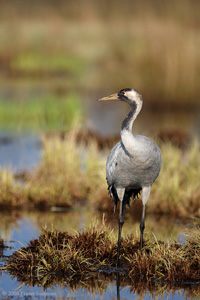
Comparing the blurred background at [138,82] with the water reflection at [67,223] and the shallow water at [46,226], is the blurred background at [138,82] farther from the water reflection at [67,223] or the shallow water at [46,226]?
the water reflection at [67,223]

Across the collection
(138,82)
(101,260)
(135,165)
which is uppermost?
(138,82)

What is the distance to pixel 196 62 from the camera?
64.3 ft

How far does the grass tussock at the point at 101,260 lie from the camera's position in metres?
6.45

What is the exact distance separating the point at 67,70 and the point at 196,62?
45.6 feet

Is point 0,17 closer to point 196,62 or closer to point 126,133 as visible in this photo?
point 196,62

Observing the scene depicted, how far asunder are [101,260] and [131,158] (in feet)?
3.75

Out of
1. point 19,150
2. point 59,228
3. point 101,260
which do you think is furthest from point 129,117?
point 19,150

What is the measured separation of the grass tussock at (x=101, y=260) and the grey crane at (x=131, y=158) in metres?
0.19

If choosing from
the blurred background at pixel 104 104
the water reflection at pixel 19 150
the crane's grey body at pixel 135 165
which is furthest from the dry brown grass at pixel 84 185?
A: the crane's grey body at pixel 135 165

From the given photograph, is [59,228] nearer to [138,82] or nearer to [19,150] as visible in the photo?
[19,150]

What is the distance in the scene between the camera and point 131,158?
6.55 m

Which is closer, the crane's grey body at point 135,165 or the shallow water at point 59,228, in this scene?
the shallow water at point 59,228

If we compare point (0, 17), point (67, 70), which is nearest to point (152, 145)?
point (67, 70)

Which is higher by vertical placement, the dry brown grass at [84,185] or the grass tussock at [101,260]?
the dry brown grass at [84,185]
